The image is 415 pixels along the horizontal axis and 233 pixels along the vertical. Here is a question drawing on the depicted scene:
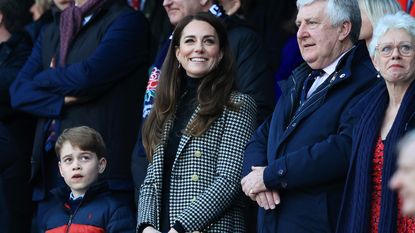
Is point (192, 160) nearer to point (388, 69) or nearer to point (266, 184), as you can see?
point (266, 184)

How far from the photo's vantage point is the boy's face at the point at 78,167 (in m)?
5.87

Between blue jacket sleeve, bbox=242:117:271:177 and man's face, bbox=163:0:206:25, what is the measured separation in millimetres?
1540

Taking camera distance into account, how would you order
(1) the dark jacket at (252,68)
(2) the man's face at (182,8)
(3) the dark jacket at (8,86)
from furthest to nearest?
(3) the dark jacket at (8,86) → (2) the man's face at (182,8) → (1) the dark jacket at (252,68)

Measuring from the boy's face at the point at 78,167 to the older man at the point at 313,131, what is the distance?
3.76ft

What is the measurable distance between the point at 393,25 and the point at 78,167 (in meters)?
2.20

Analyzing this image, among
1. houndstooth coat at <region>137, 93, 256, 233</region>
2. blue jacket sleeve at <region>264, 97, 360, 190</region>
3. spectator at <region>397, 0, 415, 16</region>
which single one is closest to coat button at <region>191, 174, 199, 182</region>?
houndstooth coat at <region>137, 93, 256, 233</region>

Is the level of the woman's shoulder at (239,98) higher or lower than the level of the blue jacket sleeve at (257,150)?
higher

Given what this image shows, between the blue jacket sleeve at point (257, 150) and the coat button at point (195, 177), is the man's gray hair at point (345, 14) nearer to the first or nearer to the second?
the blue jacket sleeve at point (257, 150)

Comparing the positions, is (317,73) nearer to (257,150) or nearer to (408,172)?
(257,150)

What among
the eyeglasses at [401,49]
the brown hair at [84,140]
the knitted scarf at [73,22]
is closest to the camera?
the eyeglasses at [401,49]

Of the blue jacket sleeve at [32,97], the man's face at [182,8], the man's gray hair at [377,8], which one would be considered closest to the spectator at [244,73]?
the man's face at [182,8]

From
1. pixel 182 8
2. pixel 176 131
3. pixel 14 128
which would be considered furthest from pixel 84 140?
pixel 14 128

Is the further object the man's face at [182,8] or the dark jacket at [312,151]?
the man's face at [182,8]

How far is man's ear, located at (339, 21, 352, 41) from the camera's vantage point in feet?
17.5
